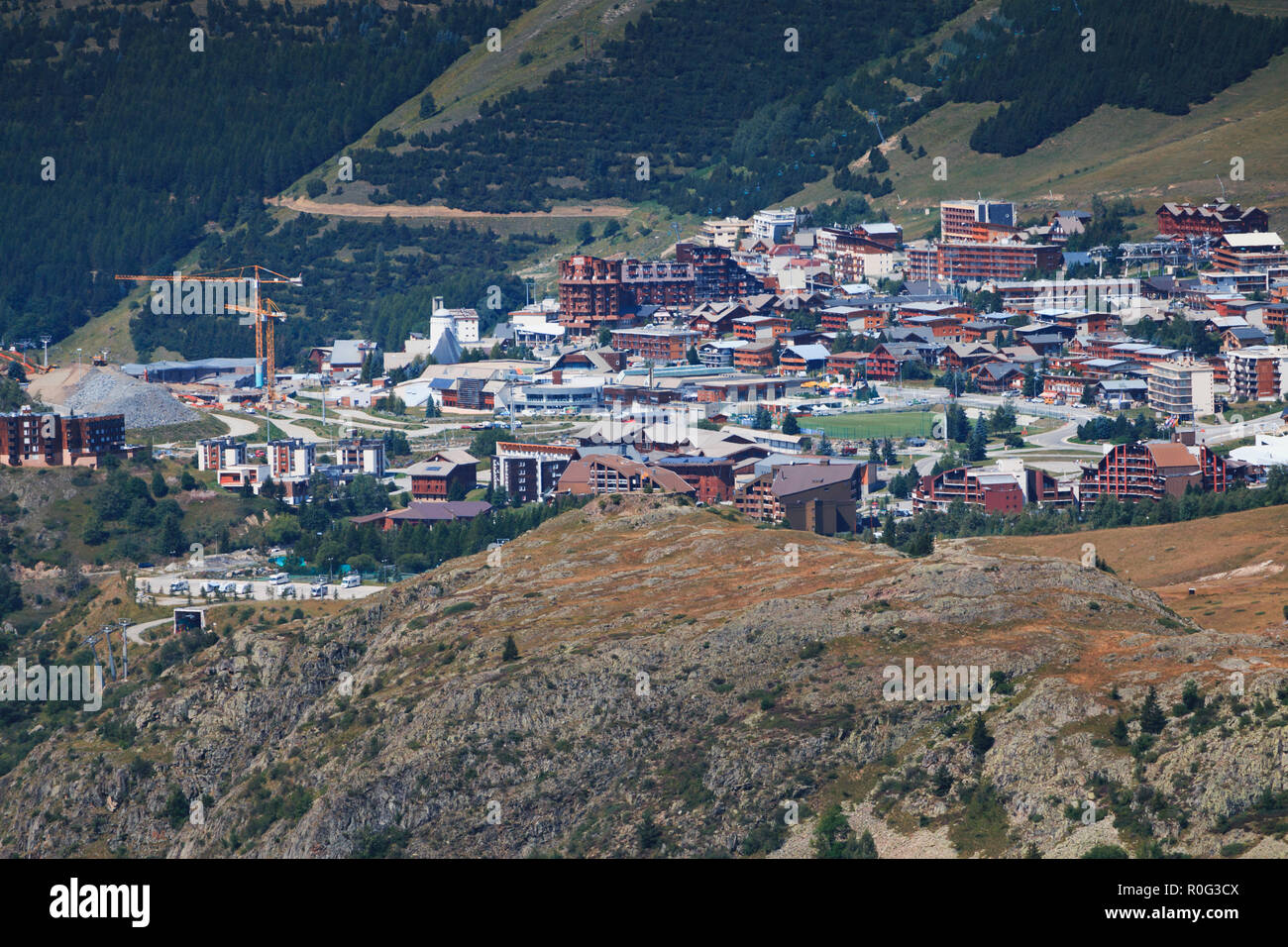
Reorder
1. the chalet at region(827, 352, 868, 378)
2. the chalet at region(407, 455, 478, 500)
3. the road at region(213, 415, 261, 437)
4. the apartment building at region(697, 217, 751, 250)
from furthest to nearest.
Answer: the apartment building at region(697, 217, 751, 250) → the chalet at region(827, 352, 868, 378) → the road at region(213, 415, 261, 437) → the chalet at region(407, 455, 478, 500)

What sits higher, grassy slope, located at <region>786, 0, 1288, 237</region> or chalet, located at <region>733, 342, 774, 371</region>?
grassy slope, located at <region>786, 0, 1288, 237</region>


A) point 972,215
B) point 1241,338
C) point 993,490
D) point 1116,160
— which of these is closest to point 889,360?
point 1241,338

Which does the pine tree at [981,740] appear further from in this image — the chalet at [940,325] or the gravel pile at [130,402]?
the chalet at [940,325]

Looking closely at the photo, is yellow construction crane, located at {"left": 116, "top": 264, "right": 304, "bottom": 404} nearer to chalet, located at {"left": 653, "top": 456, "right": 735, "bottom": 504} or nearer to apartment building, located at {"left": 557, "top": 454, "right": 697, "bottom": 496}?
apartment building, located at {"left": 557, "top": 454, "right": 697, "bottom": 496}

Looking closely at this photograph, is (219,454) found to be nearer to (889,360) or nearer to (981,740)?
(889,360)

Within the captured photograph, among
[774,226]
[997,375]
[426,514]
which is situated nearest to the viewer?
[426,514]

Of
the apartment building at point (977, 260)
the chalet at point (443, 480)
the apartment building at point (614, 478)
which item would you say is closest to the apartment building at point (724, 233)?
the apartment building at point (977, 260)

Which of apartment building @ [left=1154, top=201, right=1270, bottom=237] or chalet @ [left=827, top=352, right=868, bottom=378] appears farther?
apartment building @ [left=1154, top=201, right=1270, bottom=237]

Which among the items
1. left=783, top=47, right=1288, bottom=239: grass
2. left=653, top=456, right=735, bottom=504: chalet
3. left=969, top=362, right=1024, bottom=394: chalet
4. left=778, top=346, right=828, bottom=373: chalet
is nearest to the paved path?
left=653, top=456, right=735, bottom=504: chalet
